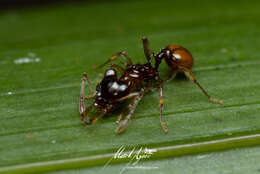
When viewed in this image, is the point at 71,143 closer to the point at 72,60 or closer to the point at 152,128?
the point at 152,128

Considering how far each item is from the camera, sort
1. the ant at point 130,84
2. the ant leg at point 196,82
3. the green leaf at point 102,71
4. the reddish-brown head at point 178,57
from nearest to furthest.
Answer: the green leaf at point 102,71, the ant at point 130,84, the ant leg at point 196,82, the reddish-brown head at point 178,57

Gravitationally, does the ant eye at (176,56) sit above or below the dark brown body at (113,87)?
above

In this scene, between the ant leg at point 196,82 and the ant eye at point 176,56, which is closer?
the ant leg at point 196,82

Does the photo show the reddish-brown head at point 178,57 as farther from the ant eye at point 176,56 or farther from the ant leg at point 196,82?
the ant leg at point 196,82

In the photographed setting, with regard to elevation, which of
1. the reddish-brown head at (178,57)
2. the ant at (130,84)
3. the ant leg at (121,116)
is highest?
the reddish-brown head at (178,57)

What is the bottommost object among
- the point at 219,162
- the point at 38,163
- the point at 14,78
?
the point at 219,162

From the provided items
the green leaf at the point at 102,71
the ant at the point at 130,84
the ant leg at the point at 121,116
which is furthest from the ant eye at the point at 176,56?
the ant leg at the point at 121,116

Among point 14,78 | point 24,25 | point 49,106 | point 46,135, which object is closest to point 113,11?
point 24,25
